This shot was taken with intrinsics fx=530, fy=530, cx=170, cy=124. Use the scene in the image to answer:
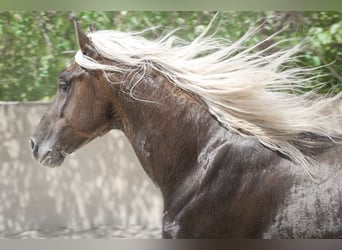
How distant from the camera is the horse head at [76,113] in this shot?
2.33 meters

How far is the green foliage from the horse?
2.33 feet

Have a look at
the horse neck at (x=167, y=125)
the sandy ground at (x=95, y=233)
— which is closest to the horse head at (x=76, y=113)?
the horse neck at (x=167, y=125)

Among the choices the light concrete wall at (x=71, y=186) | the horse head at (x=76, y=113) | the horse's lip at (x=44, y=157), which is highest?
the horse head at (x=76, y=113)

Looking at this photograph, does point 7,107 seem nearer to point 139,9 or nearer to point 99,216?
point 99,216

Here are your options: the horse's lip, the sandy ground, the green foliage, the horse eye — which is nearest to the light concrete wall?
the sandy ground

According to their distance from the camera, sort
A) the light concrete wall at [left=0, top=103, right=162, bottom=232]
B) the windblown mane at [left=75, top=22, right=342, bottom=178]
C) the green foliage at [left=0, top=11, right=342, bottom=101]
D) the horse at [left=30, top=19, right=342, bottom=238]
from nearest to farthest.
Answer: the horse at [left=30, top=19, right=342, bottom=238]
the windblown mane at [left=75, top=22, right=342, bottom=178]
the green foliage at [left=0, top=11, right=342, bottom=101]
the light concrete wall at [left=0, top=103, right=162, bottom=232]

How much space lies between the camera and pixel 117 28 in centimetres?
347

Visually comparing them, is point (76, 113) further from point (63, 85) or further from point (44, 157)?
point (44, 157)

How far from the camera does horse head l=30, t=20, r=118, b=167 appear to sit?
7.64 feet

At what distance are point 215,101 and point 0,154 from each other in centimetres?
221

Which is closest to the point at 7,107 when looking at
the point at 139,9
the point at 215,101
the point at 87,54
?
the point at 139,9

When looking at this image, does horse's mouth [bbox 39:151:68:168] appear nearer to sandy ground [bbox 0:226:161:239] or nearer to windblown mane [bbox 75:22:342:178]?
windblown mane [bbox 75:22:342:178]

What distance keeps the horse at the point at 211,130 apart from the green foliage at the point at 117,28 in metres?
0.71

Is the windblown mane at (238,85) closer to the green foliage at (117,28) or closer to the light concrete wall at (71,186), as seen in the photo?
the green foliage at (117,28)
